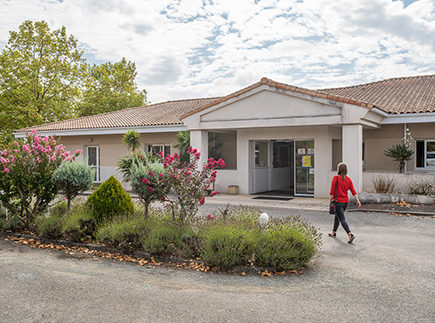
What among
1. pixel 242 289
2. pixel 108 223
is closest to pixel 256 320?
pixel 242 289

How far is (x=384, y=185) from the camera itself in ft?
47.1

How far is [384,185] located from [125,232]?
1025cm

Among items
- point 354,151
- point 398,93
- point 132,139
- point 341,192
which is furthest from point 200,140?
point 341,192

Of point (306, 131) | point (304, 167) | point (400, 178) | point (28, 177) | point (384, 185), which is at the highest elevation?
point (306, 131)

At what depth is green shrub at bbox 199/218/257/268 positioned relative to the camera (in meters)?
6.50

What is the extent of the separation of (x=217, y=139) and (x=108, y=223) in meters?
13.0

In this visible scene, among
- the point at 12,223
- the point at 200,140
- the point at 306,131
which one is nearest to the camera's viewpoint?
the point at 12,223

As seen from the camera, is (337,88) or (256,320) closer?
(256,320)

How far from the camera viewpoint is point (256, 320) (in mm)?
4543

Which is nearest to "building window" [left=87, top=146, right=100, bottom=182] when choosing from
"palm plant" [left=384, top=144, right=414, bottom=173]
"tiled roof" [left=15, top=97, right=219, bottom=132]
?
"tiled roof" [left=15, top=97, right=219, bottom=132]

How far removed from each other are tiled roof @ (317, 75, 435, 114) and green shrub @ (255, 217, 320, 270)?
10.5 metres

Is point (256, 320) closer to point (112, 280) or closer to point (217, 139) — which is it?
point (112, 280)

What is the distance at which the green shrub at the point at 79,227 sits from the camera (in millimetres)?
8531

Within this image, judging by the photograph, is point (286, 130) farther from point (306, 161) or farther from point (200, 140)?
point (200, 140)
